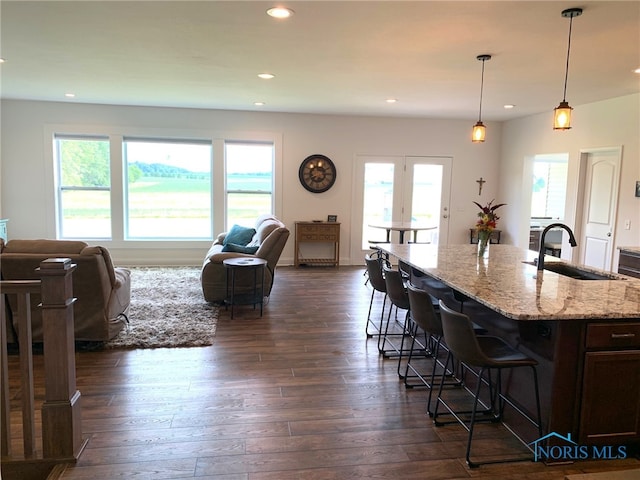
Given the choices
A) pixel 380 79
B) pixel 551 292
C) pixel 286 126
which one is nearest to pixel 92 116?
pixel 286 126

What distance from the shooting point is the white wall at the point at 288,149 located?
7.20m

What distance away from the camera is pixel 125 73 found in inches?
200

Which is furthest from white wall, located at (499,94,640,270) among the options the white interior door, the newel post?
the newel post

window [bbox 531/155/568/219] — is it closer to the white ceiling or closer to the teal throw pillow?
the white ceiling

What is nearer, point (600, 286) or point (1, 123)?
point (600, 286)

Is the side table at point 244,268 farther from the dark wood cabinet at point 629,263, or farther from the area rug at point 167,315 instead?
the dark wood cabinet at point 629,263

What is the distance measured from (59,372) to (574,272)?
3.50 metres

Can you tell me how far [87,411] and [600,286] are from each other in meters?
3.31

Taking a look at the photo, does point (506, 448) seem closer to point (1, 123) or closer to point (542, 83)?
point (542, 83)

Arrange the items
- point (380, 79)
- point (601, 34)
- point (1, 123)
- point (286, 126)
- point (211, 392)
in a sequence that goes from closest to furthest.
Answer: point (211, 392) < point (601, 34) < point (380, 79) < point (1, 123) < point (286, 126)

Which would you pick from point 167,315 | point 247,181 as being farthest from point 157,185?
point 167,315

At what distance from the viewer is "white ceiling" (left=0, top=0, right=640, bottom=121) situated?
3109 millimetres

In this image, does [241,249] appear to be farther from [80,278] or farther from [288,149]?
[288,149]

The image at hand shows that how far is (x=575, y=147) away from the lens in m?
6.46
